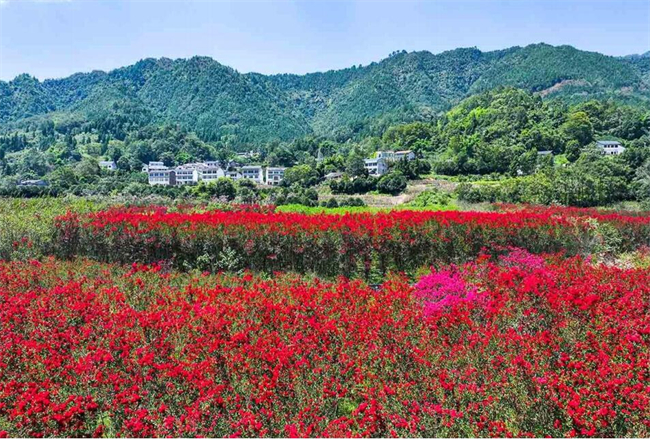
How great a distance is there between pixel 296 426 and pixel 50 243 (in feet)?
32.7

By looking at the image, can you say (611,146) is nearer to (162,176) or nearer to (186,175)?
(186,175)

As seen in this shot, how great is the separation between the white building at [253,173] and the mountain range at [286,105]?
47469 millimetres

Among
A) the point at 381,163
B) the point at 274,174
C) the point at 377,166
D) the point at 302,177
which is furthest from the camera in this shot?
the point at 274,174

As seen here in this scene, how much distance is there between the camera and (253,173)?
3418 inches

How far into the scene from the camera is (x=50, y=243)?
432 inches

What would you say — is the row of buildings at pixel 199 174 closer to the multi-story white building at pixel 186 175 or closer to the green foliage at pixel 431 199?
the multi-story white building at pixel 186 175

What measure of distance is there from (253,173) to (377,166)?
26830mm

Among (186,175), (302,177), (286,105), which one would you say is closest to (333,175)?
(302,177)

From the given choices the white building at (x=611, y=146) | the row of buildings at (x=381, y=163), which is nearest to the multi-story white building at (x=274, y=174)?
the row of buildings at (x=381, y=163)

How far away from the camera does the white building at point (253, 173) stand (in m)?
85.5

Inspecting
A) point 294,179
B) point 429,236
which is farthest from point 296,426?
point 294,179

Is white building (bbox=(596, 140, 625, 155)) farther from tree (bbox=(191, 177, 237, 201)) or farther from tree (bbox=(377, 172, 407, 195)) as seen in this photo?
A: tree (bbox=(191, 177, 237, 201))

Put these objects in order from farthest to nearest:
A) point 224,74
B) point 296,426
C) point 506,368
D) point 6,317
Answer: point 224,74, point 6,317, point 506,368, point 296,426

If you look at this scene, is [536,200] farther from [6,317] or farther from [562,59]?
[562,59]
